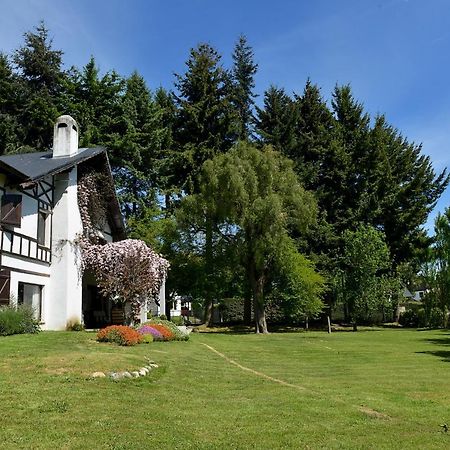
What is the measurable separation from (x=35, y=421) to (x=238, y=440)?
2743mm

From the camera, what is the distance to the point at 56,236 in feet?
70.5

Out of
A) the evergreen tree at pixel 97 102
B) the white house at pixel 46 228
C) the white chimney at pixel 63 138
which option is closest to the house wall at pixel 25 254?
the white house at pixel 46 228

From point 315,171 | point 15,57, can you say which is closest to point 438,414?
point 315,171

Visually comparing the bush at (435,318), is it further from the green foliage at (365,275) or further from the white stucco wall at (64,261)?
the white stucco wall at (64,261)

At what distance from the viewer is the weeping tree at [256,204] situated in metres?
27.9

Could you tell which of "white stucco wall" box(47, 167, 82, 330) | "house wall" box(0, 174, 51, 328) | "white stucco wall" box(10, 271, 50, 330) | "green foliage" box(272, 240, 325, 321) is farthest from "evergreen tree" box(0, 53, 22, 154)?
"green foliage" box(272, 240, 325, 321)

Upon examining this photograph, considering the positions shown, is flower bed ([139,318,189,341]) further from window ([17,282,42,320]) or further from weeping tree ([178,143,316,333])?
weeping tree ([178,143,316,333])

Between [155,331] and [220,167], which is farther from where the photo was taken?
[220,167]

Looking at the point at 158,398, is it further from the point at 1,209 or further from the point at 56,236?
the point at 56,236

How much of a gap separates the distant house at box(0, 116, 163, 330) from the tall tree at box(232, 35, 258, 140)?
69.1 ft

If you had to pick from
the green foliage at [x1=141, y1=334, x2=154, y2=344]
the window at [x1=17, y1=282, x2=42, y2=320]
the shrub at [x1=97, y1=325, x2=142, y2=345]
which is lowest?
the green foliage at [x1=141, y1=334, x2=154, y2=344]

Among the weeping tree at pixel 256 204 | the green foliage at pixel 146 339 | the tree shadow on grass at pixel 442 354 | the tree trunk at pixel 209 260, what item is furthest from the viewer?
the tree trunk at pixel 209 260

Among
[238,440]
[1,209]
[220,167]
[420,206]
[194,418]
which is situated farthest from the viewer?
[420,206]

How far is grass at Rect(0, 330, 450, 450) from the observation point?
651 cm
